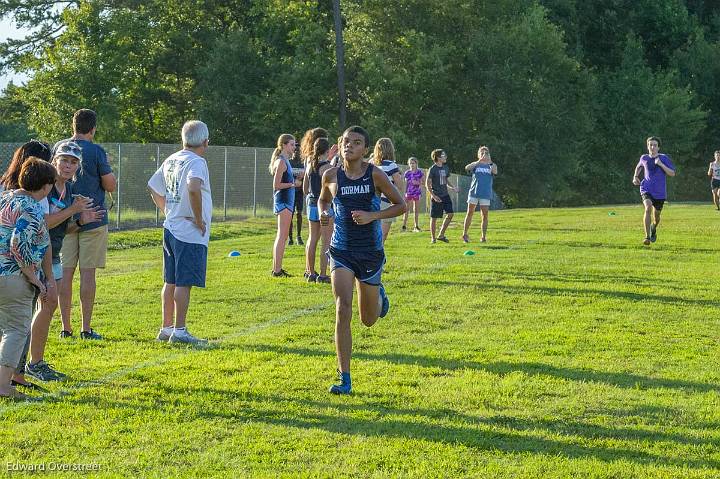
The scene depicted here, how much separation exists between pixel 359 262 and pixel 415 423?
1419mm

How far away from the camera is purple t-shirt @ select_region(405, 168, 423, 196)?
970 inches

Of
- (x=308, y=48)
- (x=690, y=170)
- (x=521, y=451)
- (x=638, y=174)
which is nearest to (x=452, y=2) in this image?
(x=308, y=48)

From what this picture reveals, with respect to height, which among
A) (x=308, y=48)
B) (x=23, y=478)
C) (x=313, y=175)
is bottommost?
(x=23, y=478)

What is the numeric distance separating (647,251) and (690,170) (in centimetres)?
4824

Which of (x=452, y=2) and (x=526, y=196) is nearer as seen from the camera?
(x=452, y=2)

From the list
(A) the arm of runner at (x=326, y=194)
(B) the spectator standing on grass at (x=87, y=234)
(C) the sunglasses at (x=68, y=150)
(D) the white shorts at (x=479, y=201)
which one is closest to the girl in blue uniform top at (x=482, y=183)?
(D) the white shorts at (x=479, y=201)

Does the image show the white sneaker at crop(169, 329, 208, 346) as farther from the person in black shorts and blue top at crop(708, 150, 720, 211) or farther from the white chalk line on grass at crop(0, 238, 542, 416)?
the person in black shorts and blue top at crop(708, 150, 720, 211)

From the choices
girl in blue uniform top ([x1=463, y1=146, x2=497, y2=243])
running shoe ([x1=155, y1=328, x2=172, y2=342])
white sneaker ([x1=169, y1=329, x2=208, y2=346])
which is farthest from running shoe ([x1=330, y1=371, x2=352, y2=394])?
girl in blue uniform top ([x1=463, y1=146, x2=497, y2=243])

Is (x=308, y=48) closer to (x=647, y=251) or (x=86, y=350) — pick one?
(x=647, y=251)

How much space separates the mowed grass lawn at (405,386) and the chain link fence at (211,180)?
12603mm

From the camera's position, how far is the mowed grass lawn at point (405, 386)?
5.62 m

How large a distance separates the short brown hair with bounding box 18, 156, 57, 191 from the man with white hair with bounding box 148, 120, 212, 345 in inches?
87.3

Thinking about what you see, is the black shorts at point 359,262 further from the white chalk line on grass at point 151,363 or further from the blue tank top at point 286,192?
the blue tank top at point 286,192

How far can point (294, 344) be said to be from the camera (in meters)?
9.13
